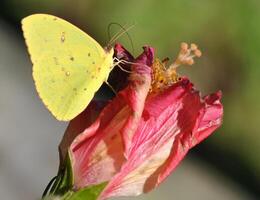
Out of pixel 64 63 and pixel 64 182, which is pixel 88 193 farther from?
pixel 64 63

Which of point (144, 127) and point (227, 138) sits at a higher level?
point (144, 127)

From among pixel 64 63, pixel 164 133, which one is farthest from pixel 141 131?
pixel 64 63

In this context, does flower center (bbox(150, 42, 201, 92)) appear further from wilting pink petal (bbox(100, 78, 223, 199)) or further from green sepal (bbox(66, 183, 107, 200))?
green sepal (bbox(66, 183, 107, 200))

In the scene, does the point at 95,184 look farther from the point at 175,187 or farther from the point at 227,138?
the point at 227,138

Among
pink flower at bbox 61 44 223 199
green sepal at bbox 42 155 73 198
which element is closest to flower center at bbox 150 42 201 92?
pink flower at bbox 61 44 223 199

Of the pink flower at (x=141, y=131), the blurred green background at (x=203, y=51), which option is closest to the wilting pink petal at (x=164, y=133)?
the pink flower at (x=141, y=131)

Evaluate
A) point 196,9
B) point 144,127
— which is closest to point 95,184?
point 144,127
